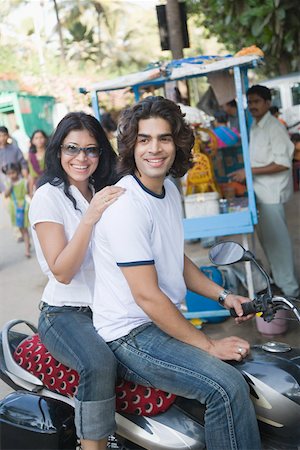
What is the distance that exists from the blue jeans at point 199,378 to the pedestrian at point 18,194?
6.44 m

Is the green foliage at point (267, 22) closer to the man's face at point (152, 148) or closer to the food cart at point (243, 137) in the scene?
the food cart at point (243, 137)

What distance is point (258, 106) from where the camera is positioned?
4902 millimetres

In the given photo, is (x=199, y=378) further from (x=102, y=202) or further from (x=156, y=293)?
(x=102, y=202)

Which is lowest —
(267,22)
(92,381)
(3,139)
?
(92,381)

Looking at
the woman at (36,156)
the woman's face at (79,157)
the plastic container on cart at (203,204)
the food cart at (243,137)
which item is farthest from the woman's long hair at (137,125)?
the woman at (36,156)

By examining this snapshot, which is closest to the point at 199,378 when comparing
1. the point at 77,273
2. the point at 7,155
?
the point at 77,273

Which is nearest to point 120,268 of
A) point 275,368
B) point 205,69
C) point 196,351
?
point 196,351

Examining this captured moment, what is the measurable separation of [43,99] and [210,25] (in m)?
9.03

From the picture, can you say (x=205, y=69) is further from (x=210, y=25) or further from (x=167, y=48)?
(x=210, y=25)

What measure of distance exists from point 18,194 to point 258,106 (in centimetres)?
436

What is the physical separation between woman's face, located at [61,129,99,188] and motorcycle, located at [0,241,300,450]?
70 centimetres

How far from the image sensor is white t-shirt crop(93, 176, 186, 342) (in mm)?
1923

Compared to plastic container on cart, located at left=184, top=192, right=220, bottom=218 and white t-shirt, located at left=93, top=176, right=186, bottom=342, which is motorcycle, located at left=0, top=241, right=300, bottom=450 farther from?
plastic container on cart, located at left=184, top=192, right=220, bottom=218

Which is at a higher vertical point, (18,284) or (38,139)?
(38,139)
